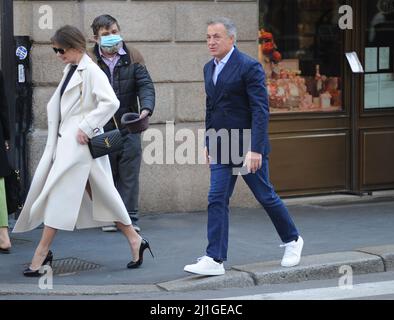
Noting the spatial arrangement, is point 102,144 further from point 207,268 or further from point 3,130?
point 3,130

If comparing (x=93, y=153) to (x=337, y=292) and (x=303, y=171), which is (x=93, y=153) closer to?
(x=337, y=292)

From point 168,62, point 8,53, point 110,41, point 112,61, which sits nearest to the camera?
point 110,41

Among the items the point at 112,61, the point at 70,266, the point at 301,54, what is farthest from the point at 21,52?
the point at 301,54

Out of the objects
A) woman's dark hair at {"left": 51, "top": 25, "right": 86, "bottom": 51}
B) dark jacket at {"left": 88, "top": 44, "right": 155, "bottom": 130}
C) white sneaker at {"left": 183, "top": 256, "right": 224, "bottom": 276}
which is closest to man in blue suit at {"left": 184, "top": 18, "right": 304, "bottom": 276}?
white sneaker at {"left": 183, "top": 256, "right": 224, "bottom": 276}


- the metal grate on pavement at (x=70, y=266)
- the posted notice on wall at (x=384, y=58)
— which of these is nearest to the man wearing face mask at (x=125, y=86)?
the metal grate on pavement at (x=70, y=266)

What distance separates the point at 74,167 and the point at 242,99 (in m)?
1.44

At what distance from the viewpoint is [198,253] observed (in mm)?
8234

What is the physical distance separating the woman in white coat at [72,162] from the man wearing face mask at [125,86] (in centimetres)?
117

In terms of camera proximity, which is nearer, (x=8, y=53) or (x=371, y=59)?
(x=8, y=53)

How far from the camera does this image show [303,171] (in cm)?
1102

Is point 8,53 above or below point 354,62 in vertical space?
above

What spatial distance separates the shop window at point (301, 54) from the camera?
10.9 m

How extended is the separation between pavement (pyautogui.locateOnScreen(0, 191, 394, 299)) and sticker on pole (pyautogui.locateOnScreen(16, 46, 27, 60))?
176 centimetres
